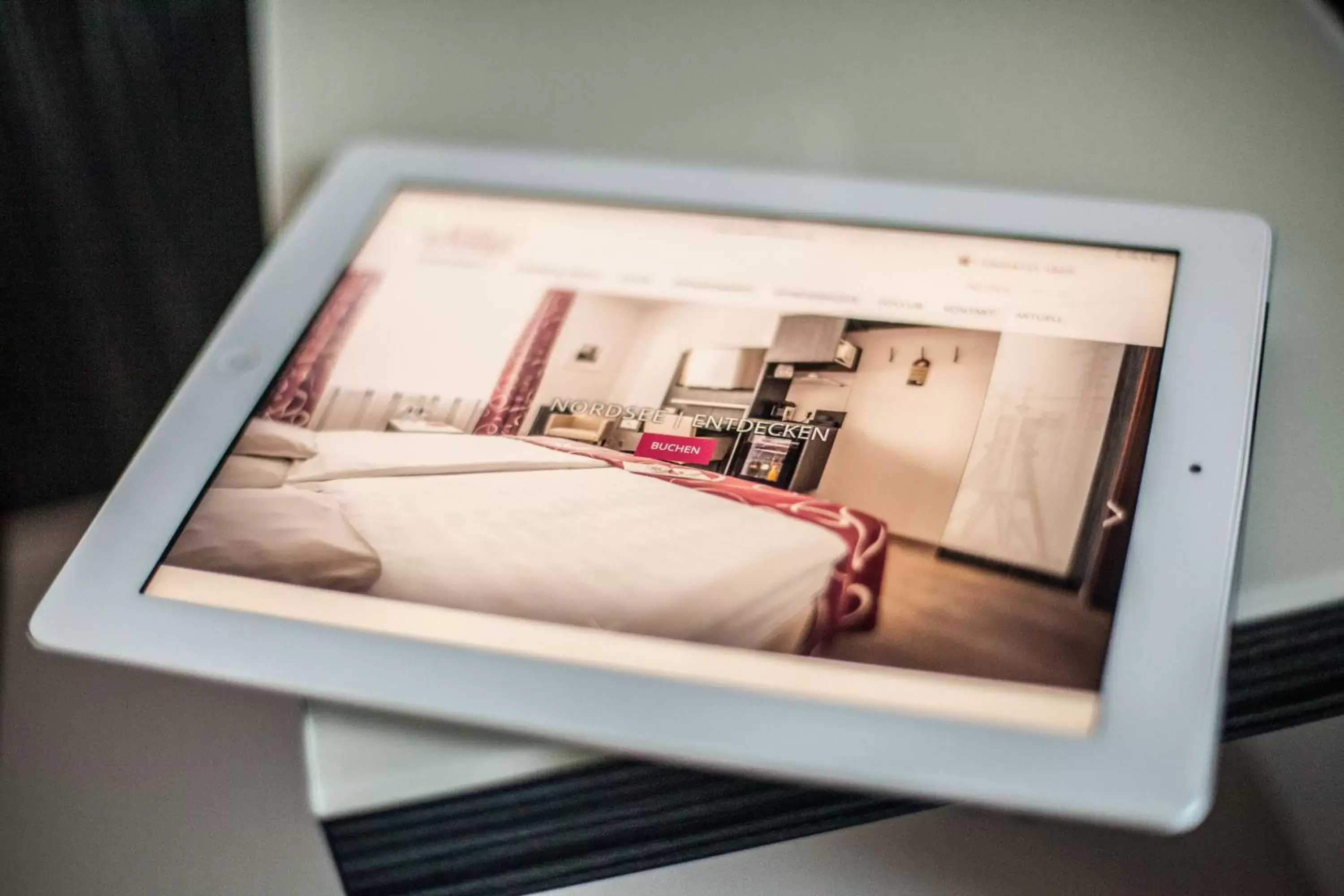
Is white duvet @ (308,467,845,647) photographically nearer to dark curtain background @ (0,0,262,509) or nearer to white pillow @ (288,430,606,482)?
white pillow @ (288,430,606,482)

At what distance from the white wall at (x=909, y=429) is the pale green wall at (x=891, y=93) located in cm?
11

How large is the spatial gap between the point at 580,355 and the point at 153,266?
0.29 m

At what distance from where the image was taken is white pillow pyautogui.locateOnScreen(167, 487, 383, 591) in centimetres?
27

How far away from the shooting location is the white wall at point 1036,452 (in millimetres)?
255

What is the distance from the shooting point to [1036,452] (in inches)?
10.6

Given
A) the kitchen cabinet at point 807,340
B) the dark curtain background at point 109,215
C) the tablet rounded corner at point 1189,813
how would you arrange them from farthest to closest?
1. the dark curtain background at point 109,215
2. the kitchen cabinet at point 807,340
3. the tablet rounded corner at point 1189,813

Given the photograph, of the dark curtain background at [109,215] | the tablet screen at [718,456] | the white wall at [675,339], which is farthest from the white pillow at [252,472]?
the dark curtain background at [109,215]

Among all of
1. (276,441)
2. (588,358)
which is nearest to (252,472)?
(276,441)

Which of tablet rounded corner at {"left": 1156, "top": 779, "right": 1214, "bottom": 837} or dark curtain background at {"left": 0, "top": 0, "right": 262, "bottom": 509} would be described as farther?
dark curtain background at {"left": 0, "top": 0, "right": 262, "bottom": 509}

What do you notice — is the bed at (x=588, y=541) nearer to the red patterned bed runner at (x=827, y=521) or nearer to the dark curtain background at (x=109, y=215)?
the red patterned bed runner at (x=827, y=521)

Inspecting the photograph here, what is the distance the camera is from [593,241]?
1.16 feet

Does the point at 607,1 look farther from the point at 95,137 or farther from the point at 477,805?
the point at 477,805

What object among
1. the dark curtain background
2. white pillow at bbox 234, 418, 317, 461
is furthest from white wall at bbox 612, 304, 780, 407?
the dark curtain background

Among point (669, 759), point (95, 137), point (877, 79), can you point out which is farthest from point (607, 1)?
point (669, 759)
